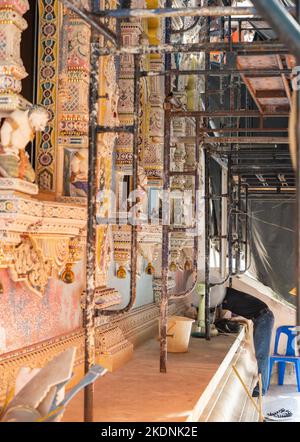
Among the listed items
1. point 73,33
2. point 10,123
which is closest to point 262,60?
point 73,33

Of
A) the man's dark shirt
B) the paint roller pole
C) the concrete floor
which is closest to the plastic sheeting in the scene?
the man's dark shirt

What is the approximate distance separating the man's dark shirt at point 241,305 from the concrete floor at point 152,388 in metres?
2.44

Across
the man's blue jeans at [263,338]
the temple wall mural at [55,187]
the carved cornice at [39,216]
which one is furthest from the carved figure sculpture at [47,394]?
the man's blue jeans at [263,338]

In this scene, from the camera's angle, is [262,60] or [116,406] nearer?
[116,406]

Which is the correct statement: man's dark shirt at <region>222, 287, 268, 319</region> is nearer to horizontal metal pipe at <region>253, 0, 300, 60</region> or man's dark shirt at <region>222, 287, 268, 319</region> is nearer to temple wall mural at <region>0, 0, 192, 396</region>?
temple wall mural at <region>0, 0, 192, 396</region>

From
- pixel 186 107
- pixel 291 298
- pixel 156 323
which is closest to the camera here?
pixel 156 323

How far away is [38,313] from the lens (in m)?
4.20

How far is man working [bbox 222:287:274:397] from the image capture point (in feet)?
28.4

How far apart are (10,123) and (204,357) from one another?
10.7 ft

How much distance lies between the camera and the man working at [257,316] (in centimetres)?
865

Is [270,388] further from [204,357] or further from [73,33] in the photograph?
[73,33]

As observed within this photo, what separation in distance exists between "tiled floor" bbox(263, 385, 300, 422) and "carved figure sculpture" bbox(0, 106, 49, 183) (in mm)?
6056

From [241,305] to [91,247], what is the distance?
5.88m

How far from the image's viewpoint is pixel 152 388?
4461mm
